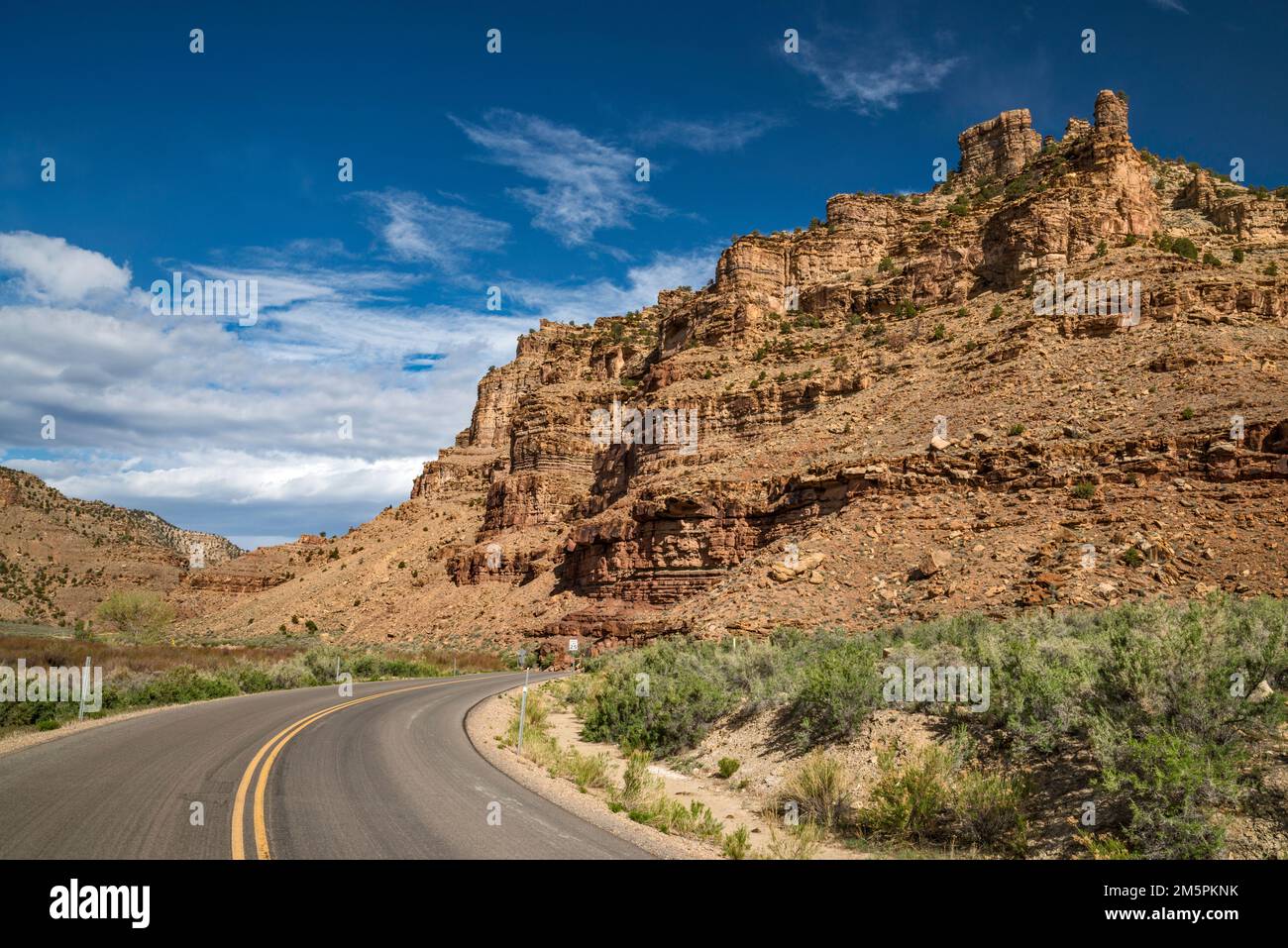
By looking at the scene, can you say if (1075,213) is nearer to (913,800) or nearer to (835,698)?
(835,698)

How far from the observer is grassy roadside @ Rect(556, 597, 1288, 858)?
7.12 meters

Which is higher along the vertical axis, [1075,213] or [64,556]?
[1075,213]

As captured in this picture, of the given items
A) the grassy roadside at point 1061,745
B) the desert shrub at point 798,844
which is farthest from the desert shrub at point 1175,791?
the desert shrub at point 798,844

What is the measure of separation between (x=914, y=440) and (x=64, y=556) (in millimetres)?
96865

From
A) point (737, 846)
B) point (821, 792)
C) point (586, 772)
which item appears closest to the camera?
point (737, 846)

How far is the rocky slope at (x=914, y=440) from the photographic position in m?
25.8

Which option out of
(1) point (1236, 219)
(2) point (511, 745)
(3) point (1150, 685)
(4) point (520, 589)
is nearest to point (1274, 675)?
(3) point (1150, 685)

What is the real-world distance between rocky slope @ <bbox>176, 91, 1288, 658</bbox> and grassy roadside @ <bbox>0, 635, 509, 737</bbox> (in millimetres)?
13510

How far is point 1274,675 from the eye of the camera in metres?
9.00

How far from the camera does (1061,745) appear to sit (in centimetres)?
902

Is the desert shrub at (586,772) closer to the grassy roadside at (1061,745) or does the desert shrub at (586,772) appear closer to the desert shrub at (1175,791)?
the grassy roadside at (1061,745)

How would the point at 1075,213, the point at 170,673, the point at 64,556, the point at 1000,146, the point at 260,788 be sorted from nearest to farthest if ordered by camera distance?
the point at 260,788 < the point at 170,673 < the point at 1075,213 < the point at 1000,146 < the point at 64,556


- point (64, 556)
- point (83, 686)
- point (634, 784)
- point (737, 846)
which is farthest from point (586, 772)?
point (64, 556)
